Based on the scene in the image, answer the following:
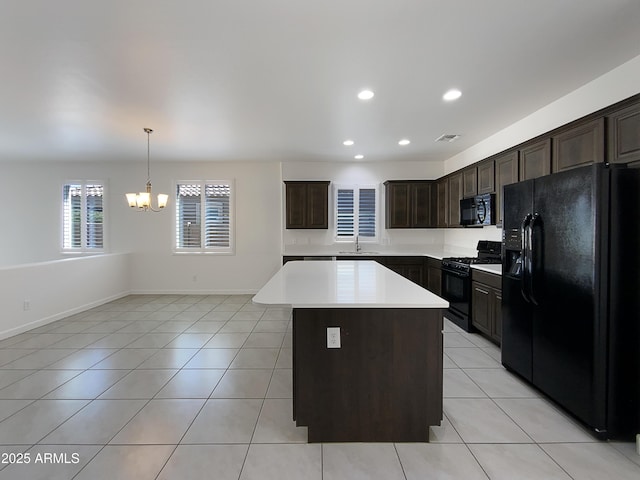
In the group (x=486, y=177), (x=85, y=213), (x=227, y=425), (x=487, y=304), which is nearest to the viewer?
(x=227, y=425)

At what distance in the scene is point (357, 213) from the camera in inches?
237

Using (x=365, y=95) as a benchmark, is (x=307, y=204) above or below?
below

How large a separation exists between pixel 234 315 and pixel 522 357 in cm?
380

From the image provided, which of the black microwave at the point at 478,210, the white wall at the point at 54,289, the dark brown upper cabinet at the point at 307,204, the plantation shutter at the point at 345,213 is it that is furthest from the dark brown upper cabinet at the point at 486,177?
the white wall at the point at 54,289

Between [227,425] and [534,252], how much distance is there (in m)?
2.66

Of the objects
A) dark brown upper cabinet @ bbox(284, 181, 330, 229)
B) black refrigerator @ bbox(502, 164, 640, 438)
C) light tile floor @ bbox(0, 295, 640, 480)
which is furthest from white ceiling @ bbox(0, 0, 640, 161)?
light tile floor @ bbox(0, 295, 640, 480)

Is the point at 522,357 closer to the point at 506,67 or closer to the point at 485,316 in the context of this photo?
the point at 485,316

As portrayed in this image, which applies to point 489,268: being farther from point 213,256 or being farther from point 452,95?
point 213,256

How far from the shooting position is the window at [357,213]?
6.00 meters

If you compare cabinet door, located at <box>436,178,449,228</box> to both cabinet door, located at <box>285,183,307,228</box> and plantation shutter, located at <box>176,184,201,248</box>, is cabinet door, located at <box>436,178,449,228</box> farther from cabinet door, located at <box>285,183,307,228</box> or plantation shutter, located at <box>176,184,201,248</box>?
plantation shutter, located at <box>176,184,201,248</box>

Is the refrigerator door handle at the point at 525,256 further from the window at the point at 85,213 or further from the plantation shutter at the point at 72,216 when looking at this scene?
the plantation shutter at the point at 72,216

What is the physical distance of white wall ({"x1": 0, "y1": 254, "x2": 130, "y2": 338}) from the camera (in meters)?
3.78

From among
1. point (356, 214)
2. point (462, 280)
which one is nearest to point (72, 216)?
point (356, 214)

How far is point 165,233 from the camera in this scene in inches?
245
